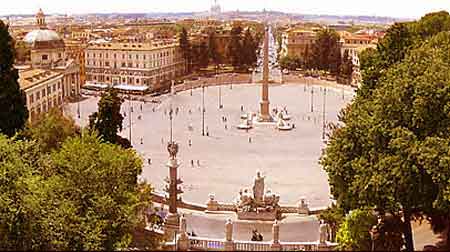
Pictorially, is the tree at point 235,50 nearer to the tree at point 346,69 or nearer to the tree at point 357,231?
the tree at point 346,69

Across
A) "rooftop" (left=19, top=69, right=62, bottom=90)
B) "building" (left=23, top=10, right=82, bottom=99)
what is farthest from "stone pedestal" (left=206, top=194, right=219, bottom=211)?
"building" (left=23, top=10, right=82, bottom=99)

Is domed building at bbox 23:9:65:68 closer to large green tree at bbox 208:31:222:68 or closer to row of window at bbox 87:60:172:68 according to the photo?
row of window at bbox 87:60:172:68

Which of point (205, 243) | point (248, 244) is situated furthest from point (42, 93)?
point (248, 244)

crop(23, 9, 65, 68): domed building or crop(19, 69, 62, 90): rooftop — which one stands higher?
crop(23, 9, 65, 68): domed building

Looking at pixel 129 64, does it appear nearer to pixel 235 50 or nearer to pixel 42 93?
pixel 235 50

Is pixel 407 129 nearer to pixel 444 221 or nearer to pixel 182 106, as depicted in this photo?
pixel 444 221

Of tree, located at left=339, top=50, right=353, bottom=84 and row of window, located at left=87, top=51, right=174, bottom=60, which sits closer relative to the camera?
row of window, located at left=87, top=51, right=174, bottom=60

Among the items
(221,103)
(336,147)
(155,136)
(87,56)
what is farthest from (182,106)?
(336,147)
